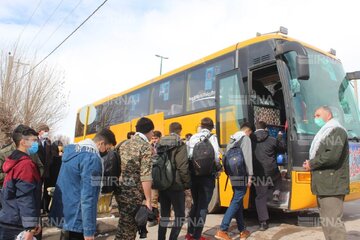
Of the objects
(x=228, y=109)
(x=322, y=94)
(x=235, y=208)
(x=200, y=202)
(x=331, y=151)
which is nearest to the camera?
(x=331, y=151)

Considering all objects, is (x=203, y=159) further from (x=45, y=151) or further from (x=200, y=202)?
(x=45, y=151)

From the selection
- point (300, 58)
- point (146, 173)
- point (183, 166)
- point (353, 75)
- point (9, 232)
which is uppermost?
point (353, 75)

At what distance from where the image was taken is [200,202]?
5.37 meters

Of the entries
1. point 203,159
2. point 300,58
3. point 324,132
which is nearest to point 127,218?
point 203,159

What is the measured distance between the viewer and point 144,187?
12.9 feet

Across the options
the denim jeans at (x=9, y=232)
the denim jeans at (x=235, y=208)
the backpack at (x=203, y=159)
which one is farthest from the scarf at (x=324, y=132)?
the denim jeans at (x=9, y=232)

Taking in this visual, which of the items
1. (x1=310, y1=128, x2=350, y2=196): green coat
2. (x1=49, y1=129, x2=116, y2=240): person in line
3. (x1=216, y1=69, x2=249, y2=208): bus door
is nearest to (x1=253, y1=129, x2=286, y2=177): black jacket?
(x1=216, y1=69, x2=249, y2=208): bus door

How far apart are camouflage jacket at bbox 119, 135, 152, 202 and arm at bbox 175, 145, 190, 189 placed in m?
0.75

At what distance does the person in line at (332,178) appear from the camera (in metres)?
4.30

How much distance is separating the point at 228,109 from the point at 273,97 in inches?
49.9

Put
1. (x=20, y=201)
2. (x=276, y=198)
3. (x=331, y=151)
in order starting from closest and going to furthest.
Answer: (x=20, y=201) < (x=331, y=151) < (x=276, y=198)

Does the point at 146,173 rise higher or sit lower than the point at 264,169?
lower

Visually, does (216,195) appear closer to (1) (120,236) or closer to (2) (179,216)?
(2) (179,216)

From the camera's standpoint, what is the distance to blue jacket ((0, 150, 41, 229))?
10.2 feet
